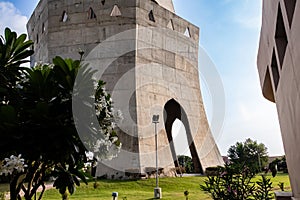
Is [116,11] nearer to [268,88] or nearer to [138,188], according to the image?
[138,188]

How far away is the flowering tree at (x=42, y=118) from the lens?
128 inches

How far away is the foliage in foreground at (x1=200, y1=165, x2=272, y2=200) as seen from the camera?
4.92 m

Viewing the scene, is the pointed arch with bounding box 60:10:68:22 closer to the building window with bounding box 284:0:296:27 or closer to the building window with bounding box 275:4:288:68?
the building window with bounding box 275:4:288:68

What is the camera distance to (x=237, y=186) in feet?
16.2

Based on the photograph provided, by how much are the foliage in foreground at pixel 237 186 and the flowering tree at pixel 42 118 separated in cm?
196

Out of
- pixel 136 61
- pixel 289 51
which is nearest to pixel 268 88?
pixel 289 51

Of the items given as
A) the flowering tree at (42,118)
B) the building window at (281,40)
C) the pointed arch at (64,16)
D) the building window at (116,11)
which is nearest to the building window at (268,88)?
the building window at (281,40)

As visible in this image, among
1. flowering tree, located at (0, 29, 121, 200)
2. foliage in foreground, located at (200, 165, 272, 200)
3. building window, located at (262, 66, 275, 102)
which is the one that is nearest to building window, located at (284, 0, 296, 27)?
flowering tree, located at (0, 29, 121, 200)

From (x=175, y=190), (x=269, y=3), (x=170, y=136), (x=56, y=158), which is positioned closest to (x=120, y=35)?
(x=170, y=136)

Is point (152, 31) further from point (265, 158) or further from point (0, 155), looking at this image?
point (265, 158)

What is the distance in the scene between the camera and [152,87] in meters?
18.6

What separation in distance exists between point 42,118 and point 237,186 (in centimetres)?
300

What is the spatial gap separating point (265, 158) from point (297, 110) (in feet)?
144

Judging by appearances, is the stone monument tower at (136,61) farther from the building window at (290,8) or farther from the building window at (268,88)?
the building window at (290,8)
